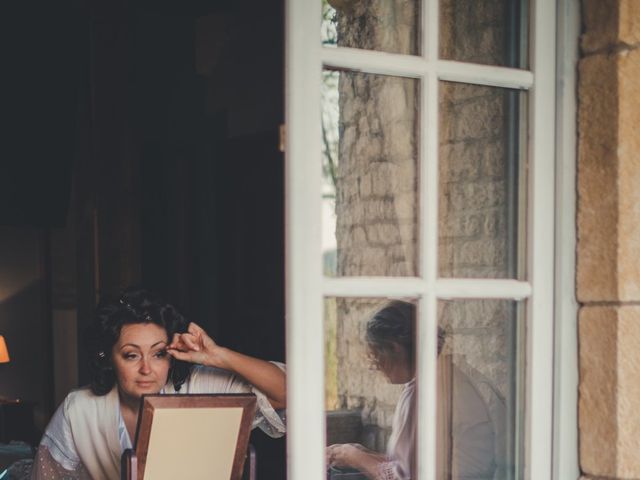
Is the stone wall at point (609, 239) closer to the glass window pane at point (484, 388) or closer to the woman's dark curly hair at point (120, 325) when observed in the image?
the glass window pane at point (484, 388)

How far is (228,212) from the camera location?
6.42 metres

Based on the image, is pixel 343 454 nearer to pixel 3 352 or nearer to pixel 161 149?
pixel 161 149

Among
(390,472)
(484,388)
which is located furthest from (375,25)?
(390,472)

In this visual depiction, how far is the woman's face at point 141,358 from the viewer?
305 cm

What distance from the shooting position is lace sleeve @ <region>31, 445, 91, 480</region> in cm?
308

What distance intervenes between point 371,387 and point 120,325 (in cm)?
130

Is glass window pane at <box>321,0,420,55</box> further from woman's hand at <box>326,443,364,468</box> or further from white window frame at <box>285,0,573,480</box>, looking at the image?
woman's hand at <box>326,443,364,468</box>

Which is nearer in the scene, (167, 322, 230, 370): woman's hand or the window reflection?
the window reflection

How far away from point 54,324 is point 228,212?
2667mm

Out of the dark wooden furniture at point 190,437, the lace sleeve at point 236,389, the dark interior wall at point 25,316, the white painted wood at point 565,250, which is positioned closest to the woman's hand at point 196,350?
the lace sleeve at point 236,389

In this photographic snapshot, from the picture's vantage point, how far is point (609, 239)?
2.09 meters

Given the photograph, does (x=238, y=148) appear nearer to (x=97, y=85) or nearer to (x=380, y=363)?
Answer: (x=97, y=85)

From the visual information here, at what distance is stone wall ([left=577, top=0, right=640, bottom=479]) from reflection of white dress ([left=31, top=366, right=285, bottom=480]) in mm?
1368

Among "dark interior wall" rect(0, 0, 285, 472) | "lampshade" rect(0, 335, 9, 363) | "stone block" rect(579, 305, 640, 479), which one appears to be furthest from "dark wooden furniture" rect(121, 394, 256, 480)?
"lampshade" rect(0, 335, 9, 363)
